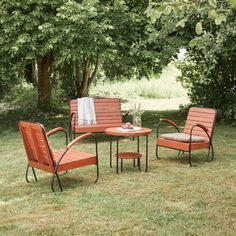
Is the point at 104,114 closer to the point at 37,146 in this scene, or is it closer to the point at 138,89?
the point at 37,146

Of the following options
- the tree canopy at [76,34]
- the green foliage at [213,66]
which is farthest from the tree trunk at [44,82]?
the green foliage at [213,66]

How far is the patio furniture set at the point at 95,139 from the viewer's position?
18.2ft

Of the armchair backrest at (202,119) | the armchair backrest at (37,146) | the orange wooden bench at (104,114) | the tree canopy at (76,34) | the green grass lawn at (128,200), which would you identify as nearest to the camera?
the green grass lawn at (128,200)

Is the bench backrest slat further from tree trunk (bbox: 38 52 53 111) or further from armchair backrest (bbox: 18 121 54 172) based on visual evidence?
→ tree trunk (bbox: 38 52 53 111)

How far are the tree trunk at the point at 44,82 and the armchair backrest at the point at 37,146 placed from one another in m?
7.68

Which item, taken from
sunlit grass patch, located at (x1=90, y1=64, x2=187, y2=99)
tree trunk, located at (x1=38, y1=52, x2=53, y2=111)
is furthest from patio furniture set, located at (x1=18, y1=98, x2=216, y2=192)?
sunlit grass patch, located at (x1=90, y1=64, x2=187, y2=99)

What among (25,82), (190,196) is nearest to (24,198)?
(190,196)

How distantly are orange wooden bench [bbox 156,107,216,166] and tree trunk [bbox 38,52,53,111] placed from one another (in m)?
6.77

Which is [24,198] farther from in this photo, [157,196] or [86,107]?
[86,107]

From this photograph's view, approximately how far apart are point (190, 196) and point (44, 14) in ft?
22.4

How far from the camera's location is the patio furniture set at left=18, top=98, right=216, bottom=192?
18.2 feet

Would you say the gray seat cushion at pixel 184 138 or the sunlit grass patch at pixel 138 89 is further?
the sunlit grass patch at pixel 138 89

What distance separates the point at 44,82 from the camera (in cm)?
1351

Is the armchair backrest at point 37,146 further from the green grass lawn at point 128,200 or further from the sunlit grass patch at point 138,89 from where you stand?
the sunlit grass patch at point 138,89
